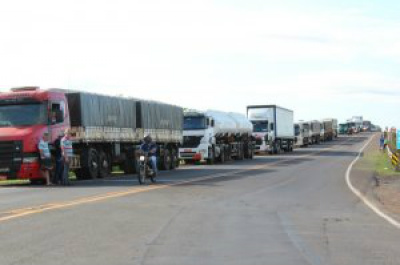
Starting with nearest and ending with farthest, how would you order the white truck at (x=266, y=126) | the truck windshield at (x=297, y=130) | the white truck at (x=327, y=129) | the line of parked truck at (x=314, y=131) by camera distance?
the white truck at (x=266, y=126), the truck windshield at (x=297, y=130), the line of parked truck at (x=314, y=131), the white truck at (x=327, y=129)

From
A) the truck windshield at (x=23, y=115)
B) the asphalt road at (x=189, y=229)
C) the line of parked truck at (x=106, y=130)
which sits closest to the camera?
the asphalt road at (x=189, y=229)

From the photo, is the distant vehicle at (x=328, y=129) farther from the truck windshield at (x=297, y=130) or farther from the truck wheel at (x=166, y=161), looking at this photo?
the truck wheel at (x=166, y=161)

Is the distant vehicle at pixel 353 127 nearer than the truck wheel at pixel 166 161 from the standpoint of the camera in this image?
No

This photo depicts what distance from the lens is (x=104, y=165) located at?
28.8 meters

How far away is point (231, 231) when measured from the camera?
11.5m

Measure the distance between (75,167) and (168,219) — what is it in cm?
1408

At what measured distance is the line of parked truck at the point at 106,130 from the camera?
23281 mm

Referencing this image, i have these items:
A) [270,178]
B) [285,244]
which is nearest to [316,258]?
[285,244]

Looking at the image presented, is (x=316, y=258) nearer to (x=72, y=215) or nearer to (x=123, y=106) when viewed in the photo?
(x=72, y=215)

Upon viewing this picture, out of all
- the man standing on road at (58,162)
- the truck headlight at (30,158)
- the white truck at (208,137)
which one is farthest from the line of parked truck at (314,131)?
the truck headlight at (30,158)

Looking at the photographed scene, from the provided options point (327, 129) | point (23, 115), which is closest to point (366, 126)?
point (327, 129)

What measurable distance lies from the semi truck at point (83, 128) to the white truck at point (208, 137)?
5102 millimetres

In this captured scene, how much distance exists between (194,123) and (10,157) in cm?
2012

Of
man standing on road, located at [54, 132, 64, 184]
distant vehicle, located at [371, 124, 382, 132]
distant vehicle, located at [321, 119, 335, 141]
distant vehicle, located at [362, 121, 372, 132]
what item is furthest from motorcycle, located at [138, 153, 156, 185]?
distant vehicle, located at [371, 124, 382, 132]
